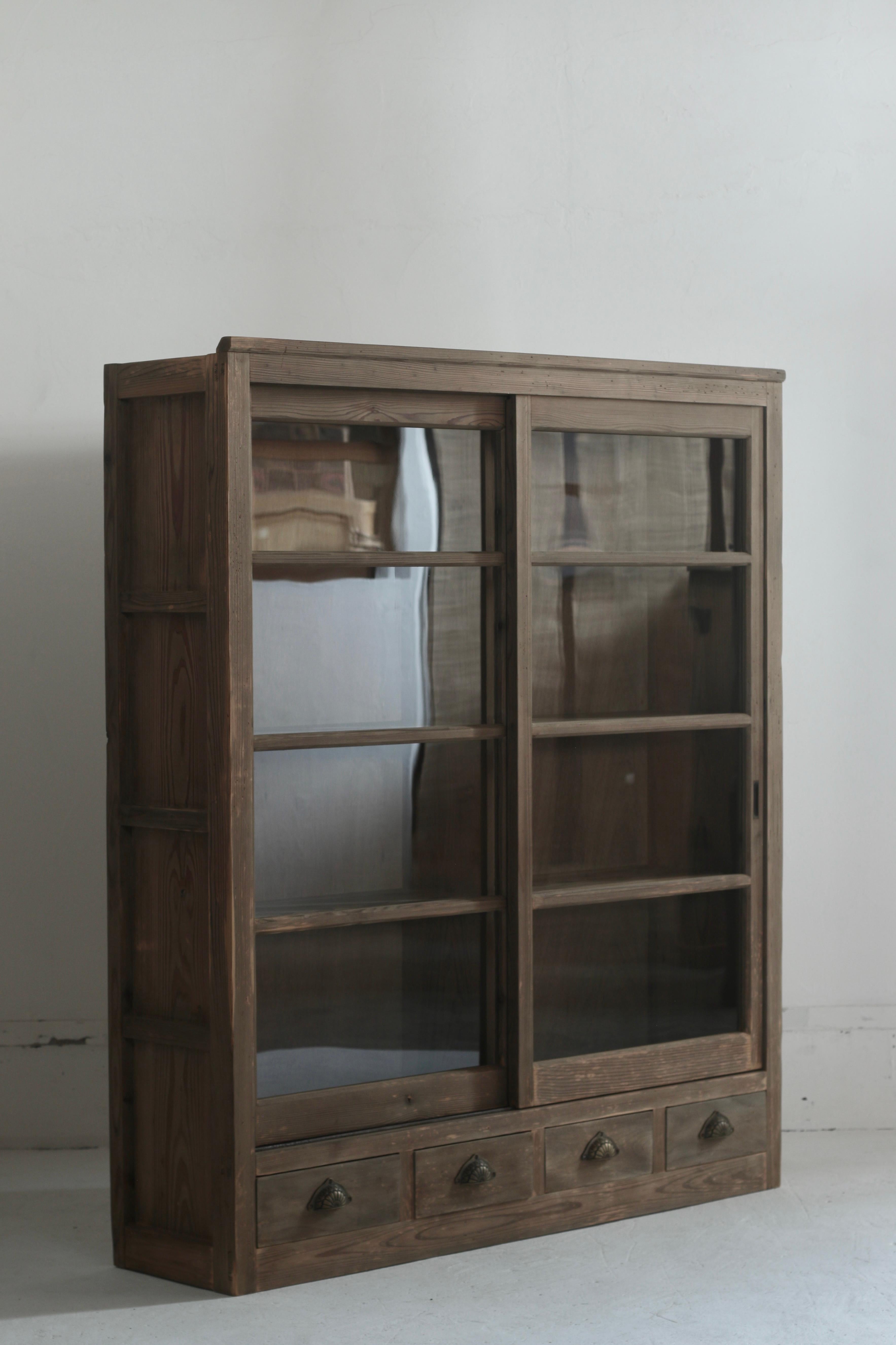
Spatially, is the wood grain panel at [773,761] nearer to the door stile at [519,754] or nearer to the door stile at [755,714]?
the door stile at [755,714]

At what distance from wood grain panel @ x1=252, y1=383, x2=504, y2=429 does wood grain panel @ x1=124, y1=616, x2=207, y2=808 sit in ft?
1.60

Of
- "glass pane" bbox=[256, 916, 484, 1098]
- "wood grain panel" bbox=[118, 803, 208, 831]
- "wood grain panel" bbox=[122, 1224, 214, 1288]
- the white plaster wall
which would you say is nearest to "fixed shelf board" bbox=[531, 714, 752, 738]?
"glass pane" bbox=[256, 916, 484, 1098]

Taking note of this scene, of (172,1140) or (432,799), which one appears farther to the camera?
(432,799)

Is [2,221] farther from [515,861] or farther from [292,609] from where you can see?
[515,861]

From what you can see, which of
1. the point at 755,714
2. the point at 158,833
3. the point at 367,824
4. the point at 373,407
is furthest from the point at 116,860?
the point at 755,714

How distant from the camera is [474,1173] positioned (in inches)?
108

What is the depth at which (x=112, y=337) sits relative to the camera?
10.8 feet

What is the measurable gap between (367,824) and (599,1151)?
950 mm

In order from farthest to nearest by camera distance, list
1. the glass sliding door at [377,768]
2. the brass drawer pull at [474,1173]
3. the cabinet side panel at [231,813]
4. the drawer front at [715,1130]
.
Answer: the drawer front at [715,1130]
the brass drawer pull at [474,1173]
the glass sliding door at [377,768]
the cabinet side panel at [231,813]

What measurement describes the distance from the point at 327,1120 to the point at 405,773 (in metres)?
0.77

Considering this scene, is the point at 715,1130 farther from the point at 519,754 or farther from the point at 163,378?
the point at 163,378

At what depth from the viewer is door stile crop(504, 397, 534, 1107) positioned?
9.21 ft

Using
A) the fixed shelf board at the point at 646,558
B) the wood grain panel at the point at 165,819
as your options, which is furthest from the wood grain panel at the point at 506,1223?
the fixed shelf board at the point at 646,558

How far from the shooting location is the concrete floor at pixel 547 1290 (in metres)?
2.41
